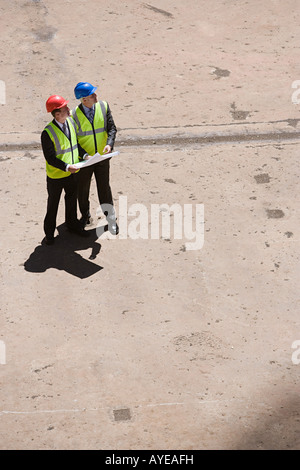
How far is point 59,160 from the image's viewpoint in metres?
8.30

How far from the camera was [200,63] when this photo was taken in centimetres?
1220

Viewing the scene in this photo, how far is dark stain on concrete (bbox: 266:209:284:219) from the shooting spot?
9.18 metres

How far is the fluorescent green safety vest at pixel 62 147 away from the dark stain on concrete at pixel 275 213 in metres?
2.20

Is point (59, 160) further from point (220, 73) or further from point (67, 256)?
point (220, 73)

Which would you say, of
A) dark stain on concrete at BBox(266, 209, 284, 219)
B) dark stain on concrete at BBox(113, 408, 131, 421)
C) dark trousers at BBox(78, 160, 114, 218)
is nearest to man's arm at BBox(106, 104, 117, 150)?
dark trousers at BBox(78, 160, 114, 218)

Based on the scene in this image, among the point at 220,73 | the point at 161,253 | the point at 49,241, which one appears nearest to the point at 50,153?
the point at 49,241

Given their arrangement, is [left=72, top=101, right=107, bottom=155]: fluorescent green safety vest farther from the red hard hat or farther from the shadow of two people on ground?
the shadow of two people on ground

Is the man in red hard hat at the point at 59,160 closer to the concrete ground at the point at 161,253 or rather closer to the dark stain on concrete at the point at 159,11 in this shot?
the concrete ground at the point at 161,253

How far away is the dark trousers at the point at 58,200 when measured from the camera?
857 cm

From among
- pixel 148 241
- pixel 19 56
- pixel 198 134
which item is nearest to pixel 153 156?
pixel 198 134

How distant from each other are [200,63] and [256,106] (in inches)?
55.0

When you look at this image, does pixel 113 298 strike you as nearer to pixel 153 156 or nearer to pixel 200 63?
pixel 153 156

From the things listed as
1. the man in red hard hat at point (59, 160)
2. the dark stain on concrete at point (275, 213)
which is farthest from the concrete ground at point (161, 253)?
the man in red hard hat at point (59, 160)

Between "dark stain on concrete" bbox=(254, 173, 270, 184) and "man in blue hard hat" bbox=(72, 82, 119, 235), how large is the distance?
71.7 inches
